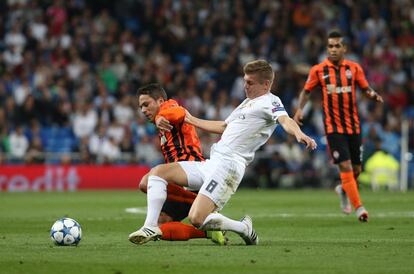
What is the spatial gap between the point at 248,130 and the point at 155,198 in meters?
1.17

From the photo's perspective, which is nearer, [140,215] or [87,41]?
[140,215]

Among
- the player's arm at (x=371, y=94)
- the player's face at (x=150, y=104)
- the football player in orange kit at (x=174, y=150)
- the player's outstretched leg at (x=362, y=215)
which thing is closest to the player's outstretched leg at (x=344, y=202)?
the player's arm at (x=371, y=94)

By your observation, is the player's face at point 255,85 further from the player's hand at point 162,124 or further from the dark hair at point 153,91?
the dark hair at point 153,91

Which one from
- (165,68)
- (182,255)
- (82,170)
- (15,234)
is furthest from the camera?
(165,68)

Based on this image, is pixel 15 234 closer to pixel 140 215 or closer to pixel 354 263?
pixel 140 215

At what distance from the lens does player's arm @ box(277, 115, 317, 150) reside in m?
8.51

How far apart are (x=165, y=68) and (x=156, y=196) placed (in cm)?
1817

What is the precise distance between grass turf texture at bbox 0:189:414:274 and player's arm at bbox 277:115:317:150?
101 cm

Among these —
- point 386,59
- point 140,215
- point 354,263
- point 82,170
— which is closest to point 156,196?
point 354,263

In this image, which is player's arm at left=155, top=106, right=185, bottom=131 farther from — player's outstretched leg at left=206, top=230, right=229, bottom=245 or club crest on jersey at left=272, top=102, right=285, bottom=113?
player's outstretched leg at left=206, top=230, right=229, bottom=245

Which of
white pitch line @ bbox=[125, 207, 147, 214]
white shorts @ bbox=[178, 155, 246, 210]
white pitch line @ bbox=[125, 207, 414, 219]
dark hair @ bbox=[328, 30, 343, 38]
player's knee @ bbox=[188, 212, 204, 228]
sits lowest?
white pitch line @ bbox=[125, 207, 147, 214]

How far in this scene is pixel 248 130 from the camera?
977 cm

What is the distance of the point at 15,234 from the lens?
11609 mm

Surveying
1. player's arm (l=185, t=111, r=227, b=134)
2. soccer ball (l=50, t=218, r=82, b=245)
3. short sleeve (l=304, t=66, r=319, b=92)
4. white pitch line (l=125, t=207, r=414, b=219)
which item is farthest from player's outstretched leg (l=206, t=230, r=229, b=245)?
short sleeve (l=304, t=66, r=319, b=92)
